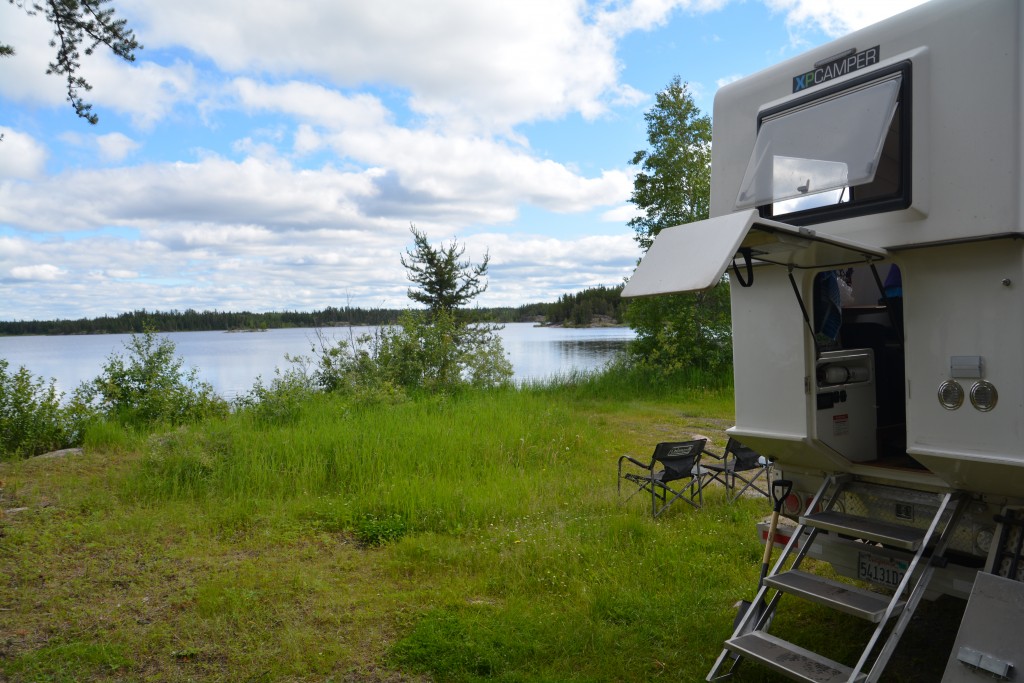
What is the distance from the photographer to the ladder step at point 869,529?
349 cm

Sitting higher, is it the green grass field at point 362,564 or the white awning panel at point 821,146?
the white awning panel at point 821,146

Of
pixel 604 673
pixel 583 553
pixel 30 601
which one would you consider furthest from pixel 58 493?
pixel 604 673

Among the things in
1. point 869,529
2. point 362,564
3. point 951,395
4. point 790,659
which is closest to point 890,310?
point 951,395

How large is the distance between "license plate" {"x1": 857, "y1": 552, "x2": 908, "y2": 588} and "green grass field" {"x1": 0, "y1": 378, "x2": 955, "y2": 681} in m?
0.53

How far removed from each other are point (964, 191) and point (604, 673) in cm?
306

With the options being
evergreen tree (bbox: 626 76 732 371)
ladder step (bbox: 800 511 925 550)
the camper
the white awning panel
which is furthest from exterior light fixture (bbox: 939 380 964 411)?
evergreen tree (bbox: 626 76 732 371)

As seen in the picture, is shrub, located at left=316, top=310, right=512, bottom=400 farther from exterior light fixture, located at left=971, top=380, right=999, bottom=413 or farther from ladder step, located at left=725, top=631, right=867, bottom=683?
exterior light fixture, located at left=971, top=380, right=999, bottom=413

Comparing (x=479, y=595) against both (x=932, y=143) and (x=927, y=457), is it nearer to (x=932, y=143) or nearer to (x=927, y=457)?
(x=927, y=457)

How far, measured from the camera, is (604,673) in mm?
3869

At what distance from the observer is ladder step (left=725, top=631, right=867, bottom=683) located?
3.19 m

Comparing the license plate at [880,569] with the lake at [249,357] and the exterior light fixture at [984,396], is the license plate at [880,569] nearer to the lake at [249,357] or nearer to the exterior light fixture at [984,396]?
the exterior light fixture at [984,396]

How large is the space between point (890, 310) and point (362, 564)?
4.16 meters

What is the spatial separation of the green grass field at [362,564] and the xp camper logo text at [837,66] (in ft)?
10.8

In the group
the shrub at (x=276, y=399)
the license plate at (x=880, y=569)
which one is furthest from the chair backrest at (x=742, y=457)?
the shrub at (x=276, y=399)
